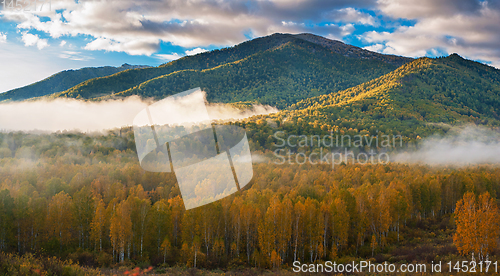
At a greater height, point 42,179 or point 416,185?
point 42,179

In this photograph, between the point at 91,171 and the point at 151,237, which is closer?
the point at 151,237

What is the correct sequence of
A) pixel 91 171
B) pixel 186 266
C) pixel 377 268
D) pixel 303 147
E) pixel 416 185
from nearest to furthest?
pixel 377 268 < pixel 186 266 < pixel 416 185 < pixel 91 171 < pixel 303 147

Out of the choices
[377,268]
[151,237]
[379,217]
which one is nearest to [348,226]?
[379,217]

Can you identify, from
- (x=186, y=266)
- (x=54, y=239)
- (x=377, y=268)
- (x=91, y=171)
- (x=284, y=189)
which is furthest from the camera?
(x=91, y=171)

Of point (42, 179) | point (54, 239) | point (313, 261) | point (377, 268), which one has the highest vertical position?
point (42, 179)

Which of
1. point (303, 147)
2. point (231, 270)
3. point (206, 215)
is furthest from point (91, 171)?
point (303, 147)

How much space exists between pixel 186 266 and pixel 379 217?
133ft

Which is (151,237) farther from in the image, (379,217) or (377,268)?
(379,217)

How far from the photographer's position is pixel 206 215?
180ft

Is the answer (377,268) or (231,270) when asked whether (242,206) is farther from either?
(377,268)

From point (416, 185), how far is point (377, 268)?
46.6m

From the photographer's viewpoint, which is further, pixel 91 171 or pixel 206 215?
pixel 91 171

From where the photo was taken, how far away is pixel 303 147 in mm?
198500

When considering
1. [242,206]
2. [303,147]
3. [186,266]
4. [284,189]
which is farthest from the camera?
[303,147]
